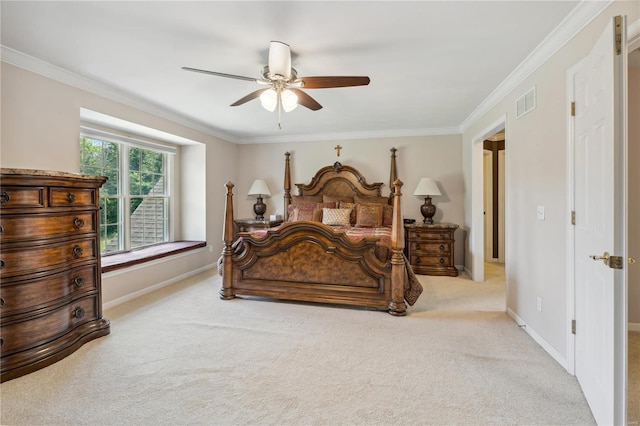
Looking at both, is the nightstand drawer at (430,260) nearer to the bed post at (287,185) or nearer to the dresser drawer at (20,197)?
the bed post at (287,185)

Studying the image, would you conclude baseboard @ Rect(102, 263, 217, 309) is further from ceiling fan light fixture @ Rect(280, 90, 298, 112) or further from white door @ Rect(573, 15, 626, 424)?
white door @ Rect(573, 15, 626, 424)

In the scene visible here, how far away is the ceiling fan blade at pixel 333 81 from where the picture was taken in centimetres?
235

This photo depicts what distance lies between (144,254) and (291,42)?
3.30m

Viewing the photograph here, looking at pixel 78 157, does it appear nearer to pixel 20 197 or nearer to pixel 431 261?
pixel 20 197

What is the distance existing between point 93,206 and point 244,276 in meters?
1.65

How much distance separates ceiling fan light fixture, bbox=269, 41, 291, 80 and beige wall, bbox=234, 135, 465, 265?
3.43 metres

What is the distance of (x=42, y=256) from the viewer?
2244 millimetres

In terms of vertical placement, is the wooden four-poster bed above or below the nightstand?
below

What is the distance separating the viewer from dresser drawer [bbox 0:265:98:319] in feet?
6.79

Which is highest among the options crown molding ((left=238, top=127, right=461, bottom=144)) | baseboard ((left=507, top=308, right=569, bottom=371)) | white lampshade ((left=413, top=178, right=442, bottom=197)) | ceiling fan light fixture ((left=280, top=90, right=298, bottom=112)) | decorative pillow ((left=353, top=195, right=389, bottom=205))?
crown molding ((left=238, top=127, right=461, bottom=144))

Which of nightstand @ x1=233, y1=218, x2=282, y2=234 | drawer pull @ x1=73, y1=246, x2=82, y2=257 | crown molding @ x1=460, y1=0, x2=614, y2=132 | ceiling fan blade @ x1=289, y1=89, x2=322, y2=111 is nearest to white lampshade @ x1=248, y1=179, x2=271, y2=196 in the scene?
nightstand @ x1=233, y1=218, x2=282, y2=234

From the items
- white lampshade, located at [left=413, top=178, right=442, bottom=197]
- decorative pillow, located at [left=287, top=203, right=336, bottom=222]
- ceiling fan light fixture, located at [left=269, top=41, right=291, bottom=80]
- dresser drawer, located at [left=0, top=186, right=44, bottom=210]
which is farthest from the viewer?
decorative pillow, located at [left=287, top=203, right=336, bottom=222]

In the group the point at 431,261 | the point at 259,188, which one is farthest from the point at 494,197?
the point at 259,188

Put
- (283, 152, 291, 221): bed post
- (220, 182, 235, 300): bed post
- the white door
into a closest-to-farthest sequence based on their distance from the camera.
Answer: the white door
(220, 182, 235, 300): bed post
(283, 152, 291, 221): bed post
